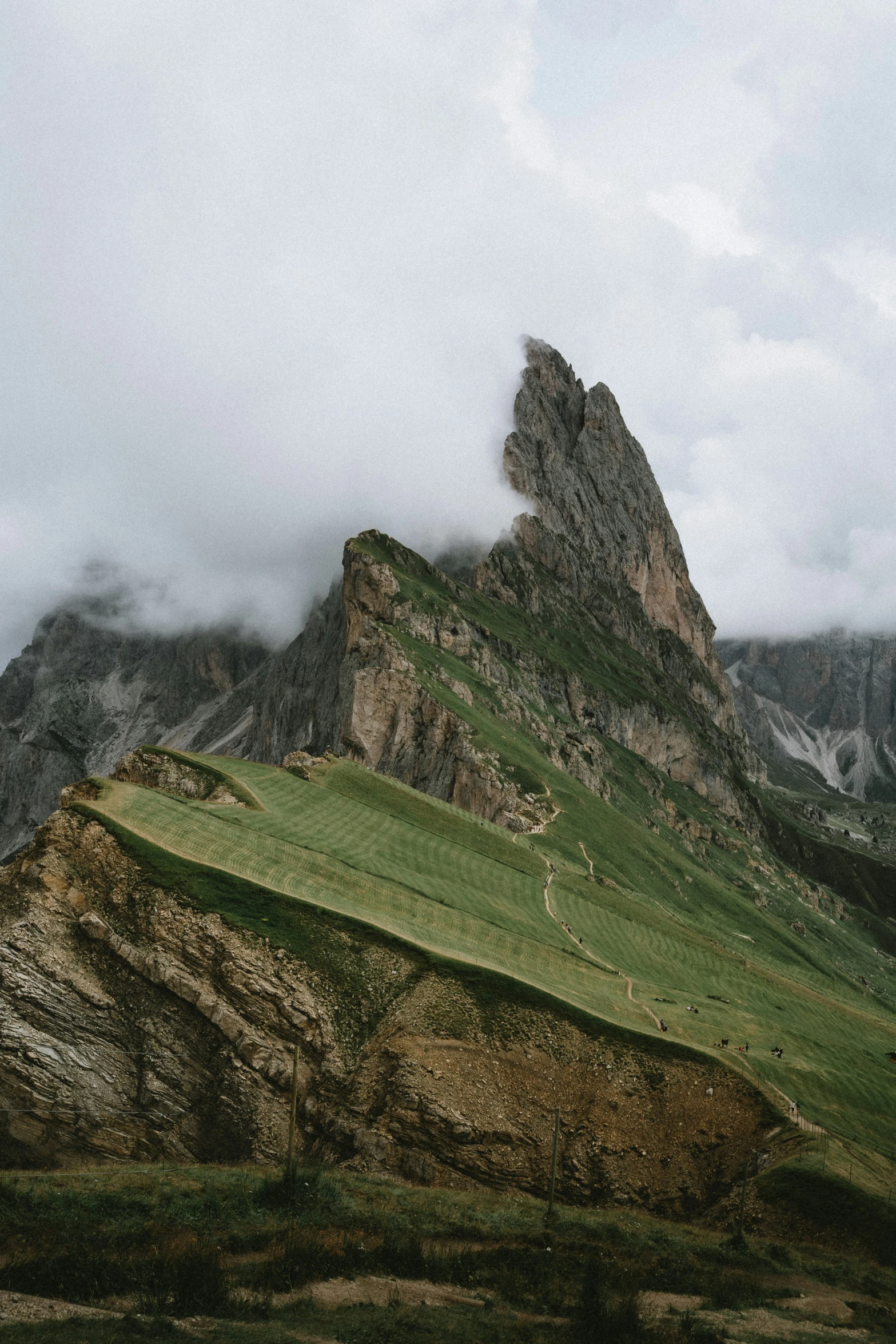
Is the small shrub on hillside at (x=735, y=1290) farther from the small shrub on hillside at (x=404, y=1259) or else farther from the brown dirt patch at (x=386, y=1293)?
the small shrub on hillside at (x=404, y=1259)

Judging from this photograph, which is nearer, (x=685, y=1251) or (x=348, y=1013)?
(x=685, y=1251)

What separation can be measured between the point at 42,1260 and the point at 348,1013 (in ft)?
81.0

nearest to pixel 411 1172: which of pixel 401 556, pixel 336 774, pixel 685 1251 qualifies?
pixel 685 1251

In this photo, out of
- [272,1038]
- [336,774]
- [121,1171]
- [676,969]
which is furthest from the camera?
[336,774]

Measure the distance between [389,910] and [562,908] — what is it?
105 ft

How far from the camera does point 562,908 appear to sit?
289 ft

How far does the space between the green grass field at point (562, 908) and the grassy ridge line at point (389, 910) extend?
20cm

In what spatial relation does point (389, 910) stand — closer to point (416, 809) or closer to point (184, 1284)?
point (184, 1284)

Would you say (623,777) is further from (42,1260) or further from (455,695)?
(42,1260)

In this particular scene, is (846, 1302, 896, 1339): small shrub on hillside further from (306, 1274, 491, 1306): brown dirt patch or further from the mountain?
(306, 1274, 491, 1306): brown dirt patch

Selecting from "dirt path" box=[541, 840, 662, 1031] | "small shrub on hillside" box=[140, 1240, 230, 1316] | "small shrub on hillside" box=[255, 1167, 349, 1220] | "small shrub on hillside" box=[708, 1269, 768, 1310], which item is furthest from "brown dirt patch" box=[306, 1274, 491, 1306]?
"dirt path" box=[541, 840, 662, 1031]

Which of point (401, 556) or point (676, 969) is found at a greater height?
point (401, 556)

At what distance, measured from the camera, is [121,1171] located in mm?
34281

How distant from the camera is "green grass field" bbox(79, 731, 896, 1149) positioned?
55750 mm
